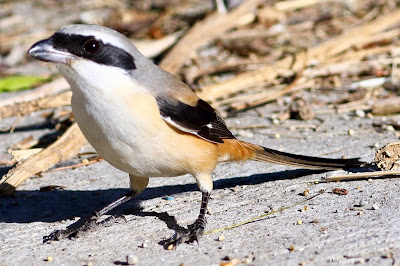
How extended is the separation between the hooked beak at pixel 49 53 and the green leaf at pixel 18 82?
4.30 meters

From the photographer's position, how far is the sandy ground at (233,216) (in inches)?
140

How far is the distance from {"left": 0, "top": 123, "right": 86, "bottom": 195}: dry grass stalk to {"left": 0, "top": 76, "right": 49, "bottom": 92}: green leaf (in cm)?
247

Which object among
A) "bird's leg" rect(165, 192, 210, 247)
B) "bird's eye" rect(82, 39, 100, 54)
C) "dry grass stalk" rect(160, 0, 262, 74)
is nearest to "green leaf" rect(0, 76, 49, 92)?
"dry grass stalk" rect(160, 0, 262, 74)

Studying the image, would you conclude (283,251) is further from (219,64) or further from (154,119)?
(219,64)

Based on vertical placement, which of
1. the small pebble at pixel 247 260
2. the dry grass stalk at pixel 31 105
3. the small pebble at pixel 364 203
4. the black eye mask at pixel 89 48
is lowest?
the small pebble at pixel 364 203

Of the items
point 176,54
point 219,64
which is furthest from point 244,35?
point 176,54

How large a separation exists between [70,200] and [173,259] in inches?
60.6

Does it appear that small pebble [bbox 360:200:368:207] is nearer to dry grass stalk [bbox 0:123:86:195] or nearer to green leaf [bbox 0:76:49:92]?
dry grass stalk [bbox 0:123:86:195]

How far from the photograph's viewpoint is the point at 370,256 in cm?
332

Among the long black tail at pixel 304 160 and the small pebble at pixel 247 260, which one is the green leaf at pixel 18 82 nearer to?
the long black tail at pixel 304 160

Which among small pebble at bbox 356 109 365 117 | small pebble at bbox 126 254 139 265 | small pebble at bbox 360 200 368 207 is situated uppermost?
small pebble at bbox 126 254 139 265

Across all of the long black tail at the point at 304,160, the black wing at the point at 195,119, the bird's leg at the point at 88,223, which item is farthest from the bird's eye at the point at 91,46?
the long black tail at the point at 304,160

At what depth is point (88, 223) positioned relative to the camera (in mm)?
4227

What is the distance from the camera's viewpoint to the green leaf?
310 inches
